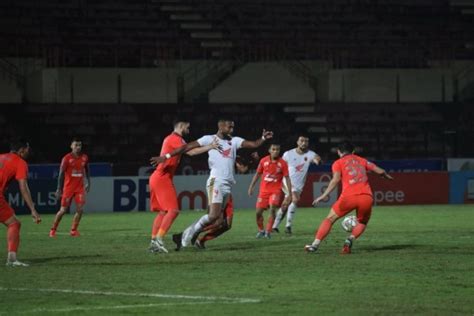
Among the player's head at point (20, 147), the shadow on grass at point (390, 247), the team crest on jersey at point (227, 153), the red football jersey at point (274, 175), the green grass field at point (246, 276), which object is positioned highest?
the player's head at point (20, 147)

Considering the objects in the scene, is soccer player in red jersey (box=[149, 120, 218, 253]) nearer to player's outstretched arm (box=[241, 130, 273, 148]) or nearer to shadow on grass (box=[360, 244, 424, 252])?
player's outstretched arm (box=[241, 130, 273, 148])

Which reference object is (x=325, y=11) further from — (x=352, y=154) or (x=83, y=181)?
(x=352, y=154)

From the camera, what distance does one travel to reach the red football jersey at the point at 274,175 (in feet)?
87.3

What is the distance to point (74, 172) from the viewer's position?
27875mm

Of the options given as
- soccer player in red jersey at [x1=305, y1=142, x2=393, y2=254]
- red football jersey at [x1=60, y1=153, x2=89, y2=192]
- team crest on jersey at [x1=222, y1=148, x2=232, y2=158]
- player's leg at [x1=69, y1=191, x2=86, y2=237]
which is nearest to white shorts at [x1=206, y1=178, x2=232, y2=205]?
team crest on jersey at [x1=222, y1=148, x2=232, y2=158]

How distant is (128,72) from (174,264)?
30800 millimetres

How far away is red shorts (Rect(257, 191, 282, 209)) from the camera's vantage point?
26250 mm

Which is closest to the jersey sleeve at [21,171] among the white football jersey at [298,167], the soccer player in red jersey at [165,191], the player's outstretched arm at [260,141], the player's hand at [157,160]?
the player's hand at [157,160]

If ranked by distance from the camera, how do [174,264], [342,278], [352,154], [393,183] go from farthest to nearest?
[393,183] < [352,154] < [174,264] < [342,278]

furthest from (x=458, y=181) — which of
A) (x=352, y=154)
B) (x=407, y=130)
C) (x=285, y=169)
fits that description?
(x=352, y=154)

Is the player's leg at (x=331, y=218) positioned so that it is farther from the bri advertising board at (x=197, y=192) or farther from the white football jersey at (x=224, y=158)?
the bri advertising board at (x=197, y=192)

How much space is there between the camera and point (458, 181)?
42.6 meters

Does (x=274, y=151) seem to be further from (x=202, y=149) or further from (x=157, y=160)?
(x=157, y=160)

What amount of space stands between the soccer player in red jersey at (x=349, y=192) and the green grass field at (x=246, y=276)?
0.43m
